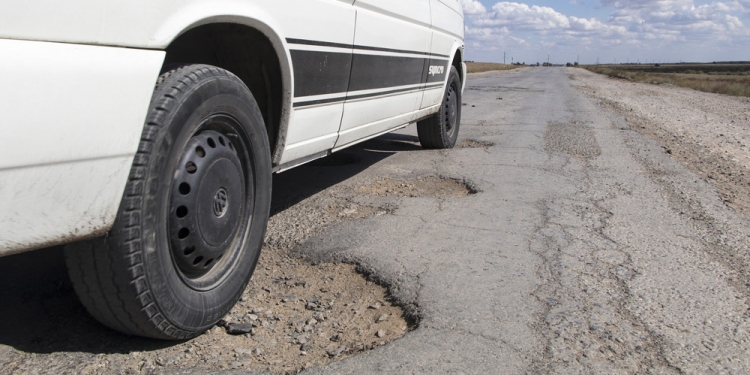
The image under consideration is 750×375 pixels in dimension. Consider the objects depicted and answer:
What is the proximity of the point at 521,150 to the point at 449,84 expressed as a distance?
1091 millimetres

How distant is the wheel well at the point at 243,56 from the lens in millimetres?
2602

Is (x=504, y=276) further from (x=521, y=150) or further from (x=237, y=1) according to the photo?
(x=521, y=150)

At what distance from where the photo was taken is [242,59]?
2758mm

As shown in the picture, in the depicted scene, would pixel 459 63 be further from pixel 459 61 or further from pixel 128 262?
pixel 128 262

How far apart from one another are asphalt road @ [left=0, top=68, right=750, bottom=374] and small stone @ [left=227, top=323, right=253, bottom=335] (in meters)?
0.33

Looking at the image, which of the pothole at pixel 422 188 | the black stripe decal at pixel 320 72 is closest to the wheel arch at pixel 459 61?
the pothole at pixel 422 188

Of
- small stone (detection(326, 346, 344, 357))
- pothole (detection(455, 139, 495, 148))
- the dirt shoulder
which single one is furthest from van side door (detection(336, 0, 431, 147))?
the dirt shoulder

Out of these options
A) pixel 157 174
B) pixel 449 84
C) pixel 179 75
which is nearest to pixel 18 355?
pixel 157 174

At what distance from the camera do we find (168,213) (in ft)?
6.68

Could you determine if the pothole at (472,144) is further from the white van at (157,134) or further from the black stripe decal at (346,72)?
the white van at (157,134)

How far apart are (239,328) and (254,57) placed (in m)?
1.22

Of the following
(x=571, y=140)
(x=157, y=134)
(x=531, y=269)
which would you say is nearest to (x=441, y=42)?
(x=571, y=140)

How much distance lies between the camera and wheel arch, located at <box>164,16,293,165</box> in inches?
101

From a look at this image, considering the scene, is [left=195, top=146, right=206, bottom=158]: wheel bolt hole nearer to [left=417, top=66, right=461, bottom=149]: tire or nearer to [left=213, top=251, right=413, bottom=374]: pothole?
[left=213, top=251, right=413, bottom=374]: pothole
